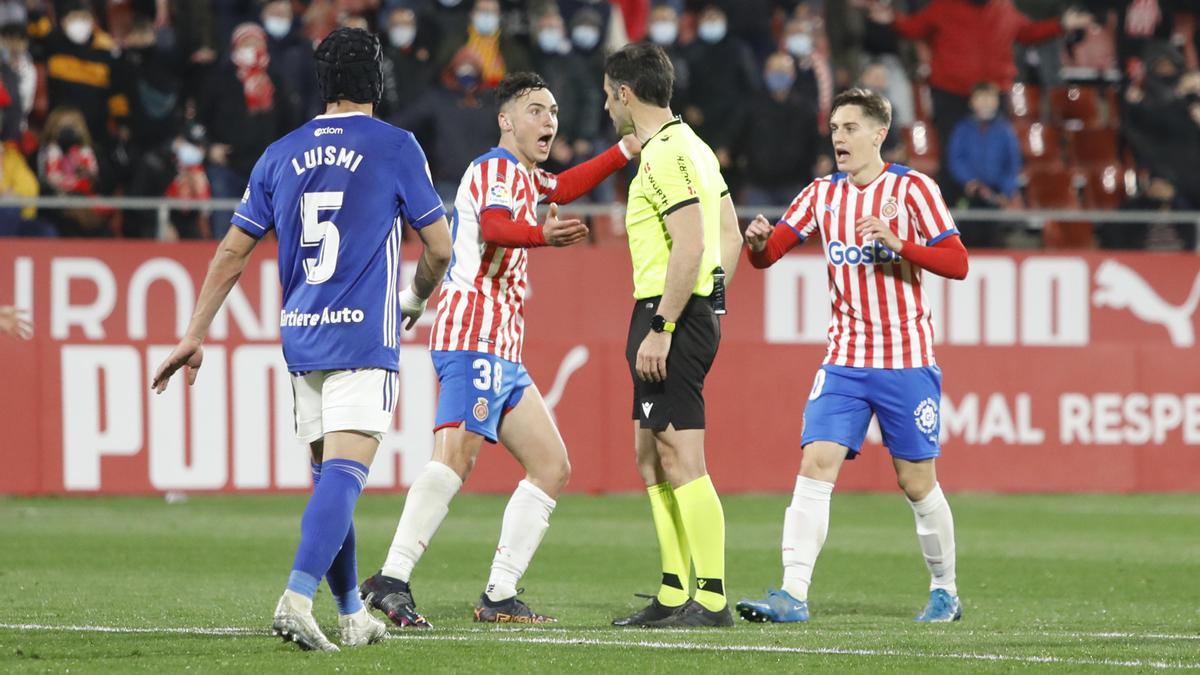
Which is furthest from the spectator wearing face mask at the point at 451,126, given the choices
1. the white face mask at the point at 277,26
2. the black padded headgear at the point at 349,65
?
the black padded headgear at the point at 349,65

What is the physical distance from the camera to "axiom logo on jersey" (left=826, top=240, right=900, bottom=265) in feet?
28.2

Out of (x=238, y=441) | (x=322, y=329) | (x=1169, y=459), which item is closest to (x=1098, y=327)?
(x=1169, y=459)

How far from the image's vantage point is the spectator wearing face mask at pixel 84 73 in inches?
656

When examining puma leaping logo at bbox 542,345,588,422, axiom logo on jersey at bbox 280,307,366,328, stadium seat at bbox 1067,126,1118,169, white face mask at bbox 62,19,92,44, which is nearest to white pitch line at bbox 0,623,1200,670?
axiom logo on jersey at bbox 280,307,366,328

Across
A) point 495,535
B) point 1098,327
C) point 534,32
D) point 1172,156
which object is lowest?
point 495,535

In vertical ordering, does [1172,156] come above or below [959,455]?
above

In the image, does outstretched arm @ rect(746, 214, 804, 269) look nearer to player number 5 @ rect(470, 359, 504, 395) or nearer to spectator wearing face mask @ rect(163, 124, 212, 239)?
player number 5 @ rect(470, 359, 504, 395)

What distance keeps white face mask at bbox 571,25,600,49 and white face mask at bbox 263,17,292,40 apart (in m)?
2.71

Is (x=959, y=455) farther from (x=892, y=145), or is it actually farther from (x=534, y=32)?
(x=534, y=32)

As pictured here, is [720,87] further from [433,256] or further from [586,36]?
[433,256]

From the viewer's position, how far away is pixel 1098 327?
672 inches

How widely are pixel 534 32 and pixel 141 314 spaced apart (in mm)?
5421

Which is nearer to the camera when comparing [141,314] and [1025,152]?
[141,314]

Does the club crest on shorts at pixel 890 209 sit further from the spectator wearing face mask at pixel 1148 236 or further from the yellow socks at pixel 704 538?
the spectator wearing face mask at pixel 1148 236
